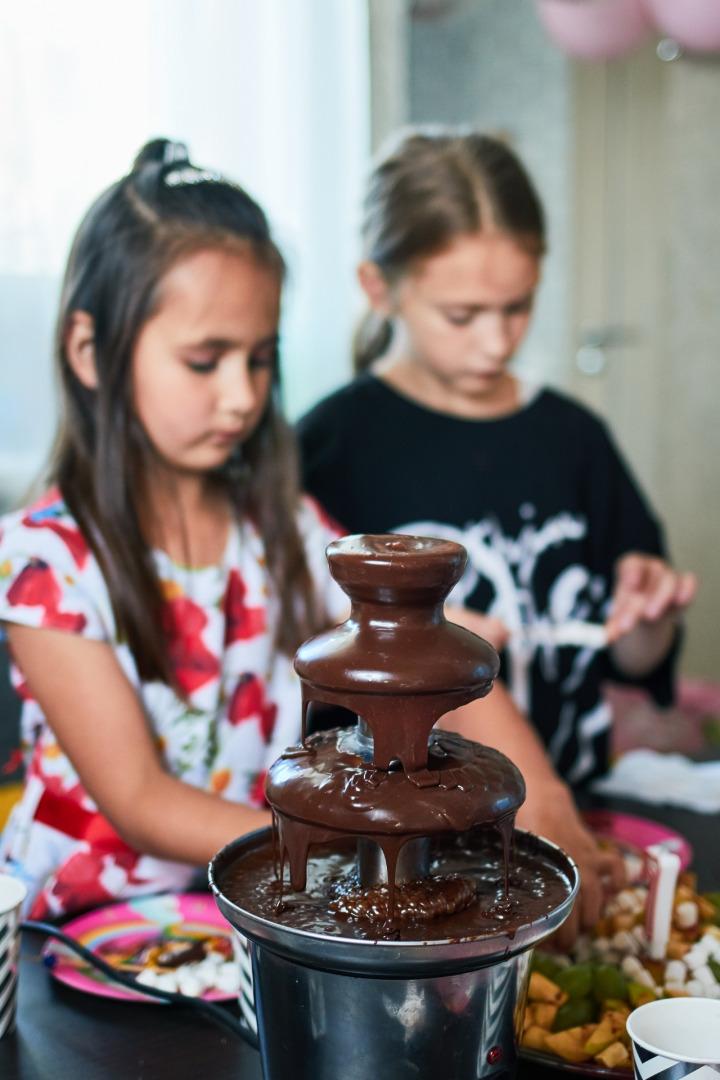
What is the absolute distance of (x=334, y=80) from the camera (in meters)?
3.06

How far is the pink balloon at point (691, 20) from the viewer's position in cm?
270

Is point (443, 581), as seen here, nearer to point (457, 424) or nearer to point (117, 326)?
point (117, 326)

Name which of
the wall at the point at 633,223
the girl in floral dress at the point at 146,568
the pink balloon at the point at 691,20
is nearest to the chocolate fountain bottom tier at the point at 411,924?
the girl in floral dress at the point at 146,568

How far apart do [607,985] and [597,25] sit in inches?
107

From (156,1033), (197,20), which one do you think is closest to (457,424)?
(156,1033)

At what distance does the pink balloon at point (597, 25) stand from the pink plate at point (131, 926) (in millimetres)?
2567

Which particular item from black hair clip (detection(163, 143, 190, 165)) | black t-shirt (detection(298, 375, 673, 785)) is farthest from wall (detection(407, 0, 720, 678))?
black hair clip (detection(163, 143, 190, 165))

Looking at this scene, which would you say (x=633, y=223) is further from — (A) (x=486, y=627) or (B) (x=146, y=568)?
(B) (x=146, y=568)

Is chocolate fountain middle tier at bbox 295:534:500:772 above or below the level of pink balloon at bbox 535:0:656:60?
below

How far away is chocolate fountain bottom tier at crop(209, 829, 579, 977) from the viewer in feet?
2.00

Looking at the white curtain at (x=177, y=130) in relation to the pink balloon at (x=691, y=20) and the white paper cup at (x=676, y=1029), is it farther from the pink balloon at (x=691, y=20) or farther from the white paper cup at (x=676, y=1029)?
the white paper cup at (x=676, y=1029)

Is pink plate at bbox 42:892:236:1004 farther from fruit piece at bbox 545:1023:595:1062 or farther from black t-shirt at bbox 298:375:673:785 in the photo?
black t-shirt at bbox 298:375:673:785

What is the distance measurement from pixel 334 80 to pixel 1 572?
2253 mm

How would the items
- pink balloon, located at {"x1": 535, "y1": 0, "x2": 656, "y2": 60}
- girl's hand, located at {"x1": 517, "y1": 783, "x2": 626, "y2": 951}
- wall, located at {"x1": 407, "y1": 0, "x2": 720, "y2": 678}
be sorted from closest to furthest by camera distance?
1. girl's hand, located at {"x1": 517, "y1": 783, "x2": 626, "y2": 951}
2. pink balloon, located at {"x1": 535, "y1": 0, "x2": 656, "y2": 60}
3. wall, located at {"x1": 407, "y1": 0, "x2": 720, "y2": 678}
